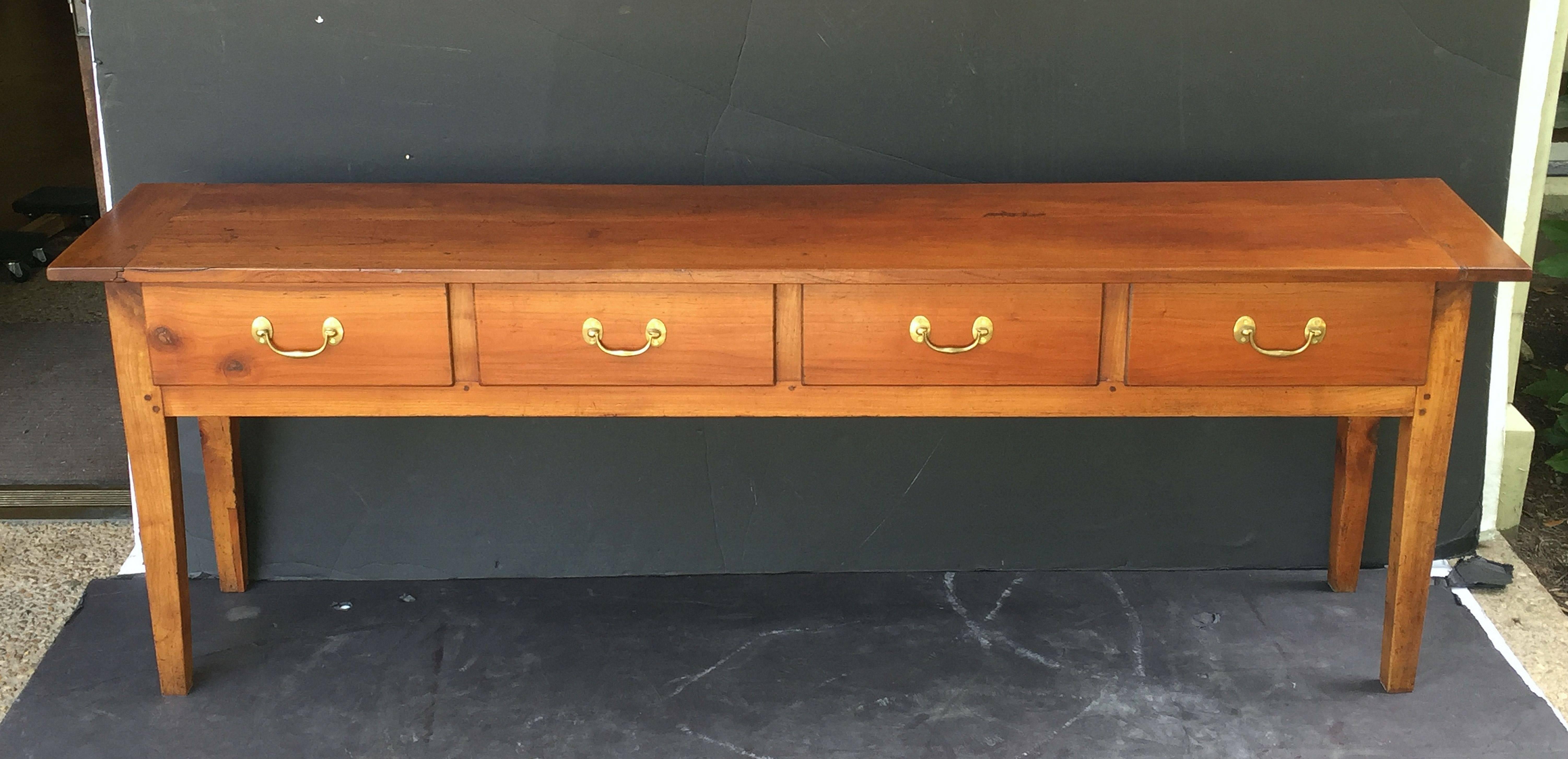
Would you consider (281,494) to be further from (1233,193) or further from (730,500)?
(1233,193)

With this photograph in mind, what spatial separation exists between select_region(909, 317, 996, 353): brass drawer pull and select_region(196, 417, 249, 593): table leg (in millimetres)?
1410

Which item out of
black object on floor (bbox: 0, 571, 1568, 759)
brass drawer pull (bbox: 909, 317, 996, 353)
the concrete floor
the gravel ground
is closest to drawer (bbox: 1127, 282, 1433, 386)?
brass drawer pull (bbox: 909, 317, 996, 353)

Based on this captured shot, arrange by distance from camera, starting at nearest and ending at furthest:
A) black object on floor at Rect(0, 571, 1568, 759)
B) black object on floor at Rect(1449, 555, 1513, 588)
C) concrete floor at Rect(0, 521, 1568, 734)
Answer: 1. black object on floor at Rect(0, 571, 1568, 759)
2. concrete floor at Rect(0, 521, 1568, 734)
3. black object on floor at Rect(1449, 555, 1513, 588)

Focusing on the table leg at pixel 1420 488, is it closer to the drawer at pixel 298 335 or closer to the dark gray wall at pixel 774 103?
the dark gray wall at pixel 774 103

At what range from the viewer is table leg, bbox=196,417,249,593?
2.68 m

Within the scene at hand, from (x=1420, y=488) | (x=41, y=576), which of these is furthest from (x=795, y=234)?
(x=41, y=576)

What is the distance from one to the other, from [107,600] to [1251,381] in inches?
90.3

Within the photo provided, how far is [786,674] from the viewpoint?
255cm

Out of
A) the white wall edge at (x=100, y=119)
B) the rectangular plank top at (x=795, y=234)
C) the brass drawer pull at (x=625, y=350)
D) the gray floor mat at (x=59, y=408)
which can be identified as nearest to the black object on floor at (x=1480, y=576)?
the rectangular plank top at (x=795, y=234)

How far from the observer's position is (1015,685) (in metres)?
2.51

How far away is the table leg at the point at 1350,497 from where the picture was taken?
2689 mm

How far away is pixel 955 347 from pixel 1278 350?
51 cm

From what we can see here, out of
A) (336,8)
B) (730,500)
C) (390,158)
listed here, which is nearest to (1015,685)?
(730,500)

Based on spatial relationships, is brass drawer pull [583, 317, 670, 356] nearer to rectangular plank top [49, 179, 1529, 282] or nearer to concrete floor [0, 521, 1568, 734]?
rectangular plank top [49, 179, 1529, 282]
